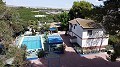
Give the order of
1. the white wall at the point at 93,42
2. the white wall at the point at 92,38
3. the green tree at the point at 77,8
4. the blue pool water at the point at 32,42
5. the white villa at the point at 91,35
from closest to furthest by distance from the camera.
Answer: the white villa at the point at 91,35
the white wall at the point at 92,38
the white wall at the point at 93,42
the blue pool water at the point at 32,42
the green tree at the point at 77,8

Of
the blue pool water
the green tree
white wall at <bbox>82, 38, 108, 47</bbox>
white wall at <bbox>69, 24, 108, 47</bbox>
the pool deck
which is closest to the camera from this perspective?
the pool deck

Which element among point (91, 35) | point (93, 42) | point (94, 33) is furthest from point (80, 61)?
point (94, 33)

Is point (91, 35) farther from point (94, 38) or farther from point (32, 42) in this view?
point (32, 42)

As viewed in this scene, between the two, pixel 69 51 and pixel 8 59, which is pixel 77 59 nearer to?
pixel 69 51

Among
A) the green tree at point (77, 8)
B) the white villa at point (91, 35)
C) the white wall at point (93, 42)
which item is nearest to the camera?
the white villa at point (91, 35)

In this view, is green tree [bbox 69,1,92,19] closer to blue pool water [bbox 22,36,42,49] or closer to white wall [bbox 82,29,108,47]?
blue pool water [bbox 22,36,42,49]

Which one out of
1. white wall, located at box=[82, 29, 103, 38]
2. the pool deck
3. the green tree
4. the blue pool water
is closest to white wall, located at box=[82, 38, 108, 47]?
white wall, located at box=[82, 29, 103, 38]

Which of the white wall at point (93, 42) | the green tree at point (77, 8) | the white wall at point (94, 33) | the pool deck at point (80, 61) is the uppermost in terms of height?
the green tree at point (77, 8)

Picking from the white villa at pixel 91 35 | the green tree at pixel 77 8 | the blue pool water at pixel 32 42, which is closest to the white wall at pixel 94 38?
the white villa at pixel 91 35

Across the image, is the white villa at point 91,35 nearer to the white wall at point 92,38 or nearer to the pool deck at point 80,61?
the white wall at point 92,38

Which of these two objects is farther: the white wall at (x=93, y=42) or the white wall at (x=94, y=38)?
the white wall at (x=93, y=42)
